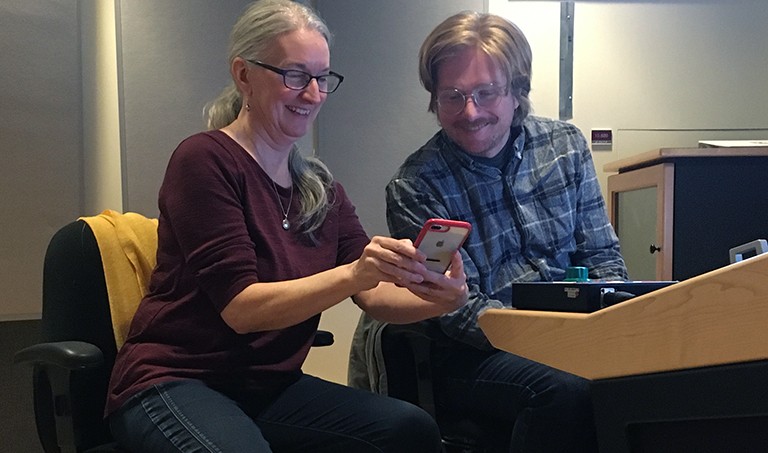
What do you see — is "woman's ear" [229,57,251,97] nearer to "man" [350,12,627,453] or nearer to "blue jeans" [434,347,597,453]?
"man" [350,12,627,453]

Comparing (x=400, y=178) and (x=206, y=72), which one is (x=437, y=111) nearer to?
(x=400, y=178)

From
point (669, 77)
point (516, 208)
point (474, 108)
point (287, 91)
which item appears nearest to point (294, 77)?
point (287, 91)

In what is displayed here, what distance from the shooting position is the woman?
3.78 ft

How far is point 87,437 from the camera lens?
50.1 inches

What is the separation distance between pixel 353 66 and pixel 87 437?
196 cm

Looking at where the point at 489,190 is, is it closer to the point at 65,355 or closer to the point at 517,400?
the point at 517,400

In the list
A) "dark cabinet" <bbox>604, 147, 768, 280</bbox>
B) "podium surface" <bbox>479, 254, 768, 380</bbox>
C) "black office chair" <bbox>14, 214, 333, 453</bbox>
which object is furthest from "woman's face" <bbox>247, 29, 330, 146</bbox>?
"dark cabinet" <bbox>604, 147, 768, 280</bbox>

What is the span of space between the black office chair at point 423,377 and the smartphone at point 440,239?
247 mm

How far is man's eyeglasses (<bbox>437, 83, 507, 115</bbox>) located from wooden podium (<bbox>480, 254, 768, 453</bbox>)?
829mm

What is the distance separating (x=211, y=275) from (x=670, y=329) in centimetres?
76

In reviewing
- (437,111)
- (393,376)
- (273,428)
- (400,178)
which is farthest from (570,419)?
(437,111)

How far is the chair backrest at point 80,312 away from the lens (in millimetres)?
1283

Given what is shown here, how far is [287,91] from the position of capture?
53.2 inches

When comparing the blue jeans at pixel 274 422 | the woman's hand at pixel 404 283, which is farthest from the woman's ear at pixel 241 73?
the blue jeans at pixel 274 422
